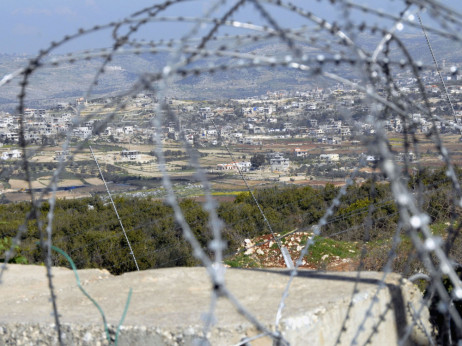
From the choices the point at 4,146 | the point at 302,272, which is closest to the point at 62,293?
the point at 302,272

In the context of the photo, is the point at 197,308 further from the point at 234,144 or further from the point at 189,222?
the point at 189,222

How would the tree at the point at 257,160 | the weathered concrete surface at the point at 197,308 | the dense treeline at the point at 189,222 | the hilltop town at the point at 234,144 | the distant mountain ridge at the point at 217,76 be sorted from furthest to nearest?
the tree at the point at 257,160 < the dense treeline at the point at 189,222 < the hilltop town at the point at 234,144 < the distant mountain ridge at the point at 217,76 < the weathered concrete surface at the point at 197,308

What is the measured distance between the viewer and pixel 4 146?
11.0 metres

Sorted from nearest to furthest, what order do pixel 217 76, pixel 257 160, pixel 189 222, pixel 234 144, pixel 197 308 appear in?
pixel 197 308, pixel 217 76, pixel 234 144, pixel 257 160, pixel 189 222

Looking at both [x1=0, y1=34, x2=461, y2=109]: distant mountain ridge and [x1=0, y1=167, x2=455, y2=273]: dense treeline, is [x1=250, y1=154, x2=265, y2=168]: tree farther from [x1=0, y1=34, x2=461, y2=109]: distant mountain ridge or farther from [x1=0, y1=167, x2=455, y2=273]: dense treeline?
[x1=0, y1=34, x2=461, y2=109]: distant mountain ridge

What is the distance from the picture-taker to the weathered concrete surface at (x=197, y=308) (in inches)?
131

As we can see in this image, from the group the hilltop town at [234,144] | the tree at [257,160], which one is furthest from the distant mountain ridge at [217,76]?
the tree at [257,160]

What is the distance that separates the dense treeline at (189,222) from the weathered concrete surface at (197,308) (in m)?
4.81

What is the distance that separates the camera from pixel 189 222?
37.6 feet

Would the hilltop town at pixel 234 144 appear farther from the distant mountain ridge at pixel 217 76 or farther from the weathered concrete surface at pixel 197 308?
the weathered concrete surface at pixel 197 308

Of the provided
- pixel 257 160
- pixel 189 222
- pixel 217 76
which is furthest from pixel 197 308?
pixel 189 222

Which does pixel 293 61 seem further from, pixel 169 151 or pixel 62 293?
pixel 169 151

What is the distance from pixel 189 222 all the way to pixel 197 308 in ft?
25.5

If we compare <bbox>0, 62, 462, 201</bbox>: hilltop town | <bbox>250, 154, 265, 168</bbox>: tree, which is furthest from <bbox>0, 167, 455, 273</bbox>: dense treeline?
<bbox>250, 154, 265, 168</bbox>: tree
